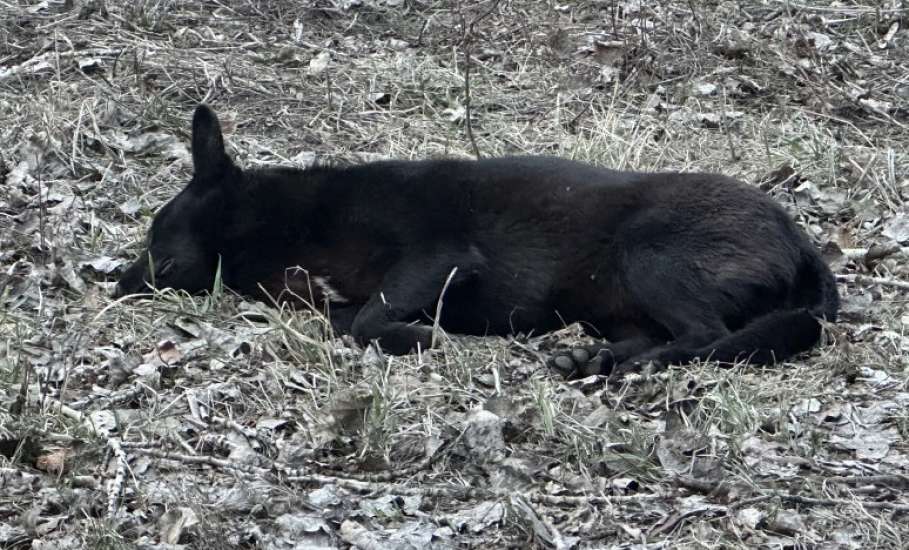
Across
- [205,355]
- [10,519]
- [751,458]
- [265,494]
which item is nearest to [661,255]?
[751,458]

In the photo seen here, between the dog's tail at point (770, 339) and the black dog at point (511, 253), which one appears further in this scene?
the black dog at point (511, 253)

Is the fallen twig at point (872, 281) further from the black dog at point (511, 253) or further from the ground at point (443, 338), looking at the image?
the black dog at point (511, 253)

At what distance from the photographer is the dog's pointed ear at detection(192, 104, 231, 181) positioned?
670 centimetres

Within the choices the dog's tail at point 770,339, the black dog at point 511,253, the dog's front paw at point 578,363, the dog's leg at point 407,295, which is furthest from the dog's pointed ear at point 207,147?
the dog's tail at point 770,339

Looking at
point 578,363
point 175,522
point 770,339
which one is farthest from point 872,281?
point 175,522

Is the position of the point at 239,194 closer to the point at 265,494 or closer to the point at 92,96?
the point at 92,96

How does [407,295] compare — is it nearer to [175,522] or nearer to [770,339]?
[770,339]

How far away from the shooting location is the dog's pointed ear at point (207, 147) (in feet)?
22.0

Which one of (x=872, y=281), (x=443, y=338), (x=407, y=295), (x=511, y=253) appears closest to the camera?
(x=443, y=338)

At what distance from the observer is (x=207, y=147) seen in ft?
22.0

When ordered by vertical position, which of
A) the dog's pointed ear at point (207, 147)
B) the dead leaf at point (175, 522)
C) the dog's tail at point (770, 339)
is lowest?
the dog's tail at point (770, 339)

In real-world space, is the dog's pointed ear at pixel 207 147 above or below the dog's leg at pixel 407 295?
above

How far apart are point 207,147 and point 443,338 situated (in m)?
1.79

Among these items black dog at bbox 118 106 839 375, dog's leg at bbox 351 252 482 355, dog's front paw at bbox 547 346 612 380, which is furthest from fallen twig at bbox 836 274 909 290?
dog's leg at bbox 351 252 482 355
